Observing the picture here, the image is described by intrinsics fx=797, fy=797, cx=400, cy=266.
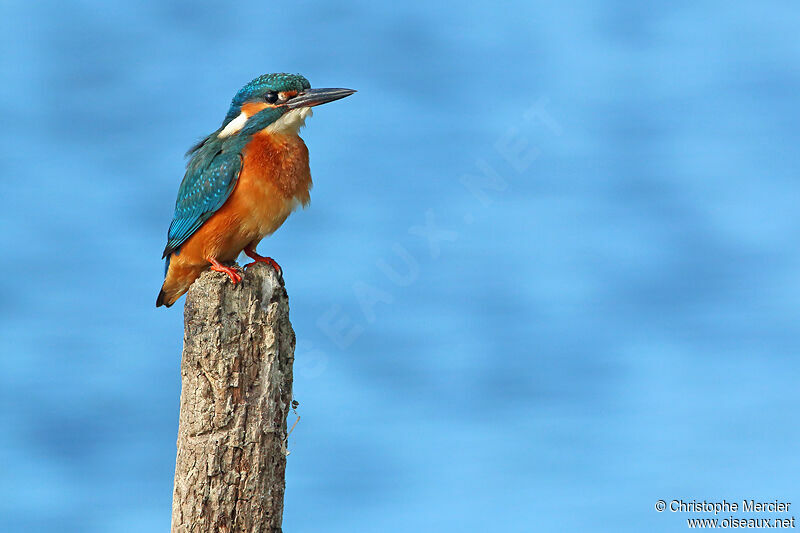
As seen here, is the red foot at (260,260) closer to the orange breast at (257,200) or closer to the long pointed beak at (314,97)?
the orange breast at (257,200)

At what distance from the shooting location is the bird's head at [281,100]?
22.6ft

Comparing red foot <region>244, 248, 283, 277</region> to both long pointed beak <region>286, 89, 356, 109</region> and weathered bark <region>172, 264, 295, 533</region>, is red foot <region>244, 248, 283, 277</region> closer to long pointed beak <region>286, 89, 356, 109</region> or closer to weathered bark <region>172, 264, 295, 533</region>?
weathered bark <region>172, 264, 295, 533</region>

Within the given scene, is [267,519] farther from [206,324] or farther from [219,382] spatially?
[206,324]

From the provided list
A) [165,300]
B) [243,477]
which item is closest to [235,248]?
[165,300]

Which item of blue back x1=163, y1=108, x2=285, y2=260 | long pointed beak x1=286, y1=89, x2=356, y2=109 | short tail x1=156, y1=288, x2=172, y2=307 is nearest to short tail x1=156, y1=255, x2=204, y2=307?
short tail x1=156, y1=288, x2=172, y2=307

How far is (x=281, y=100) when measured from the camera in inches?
273

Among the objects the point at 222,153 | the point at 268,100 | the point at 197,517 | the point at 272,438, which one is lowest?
the point at 197,517

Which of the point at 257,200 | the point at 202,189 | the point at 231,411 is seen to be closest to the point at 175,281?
the point at 202,189

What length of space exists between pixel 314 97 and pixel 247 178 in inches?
36.7

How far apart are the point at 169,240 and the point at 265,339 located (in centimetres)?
208

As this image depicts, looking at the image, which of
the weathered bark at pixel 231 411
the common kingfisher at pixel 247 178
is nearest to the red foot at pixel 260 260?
the common kingfisher at pixel 247 178

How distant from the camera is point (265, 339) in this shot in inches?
221

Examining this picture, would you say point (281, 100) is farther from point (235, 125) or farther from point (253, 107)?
point (235, 125)

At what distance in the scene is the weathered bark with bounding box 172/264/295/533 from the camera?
5387 millimetres
